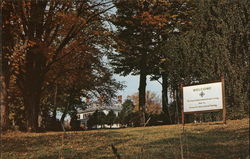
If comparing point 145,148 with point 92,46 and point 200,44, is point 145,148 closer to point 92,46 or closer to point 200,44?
→ point 200,44

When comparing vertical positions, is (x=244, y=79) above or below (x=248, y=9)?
below

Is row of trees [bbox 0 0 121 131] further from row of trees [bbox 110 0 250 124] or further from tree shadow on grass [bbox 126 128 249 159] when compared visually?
tree shadow on grass [bbox 126 128 249 159]

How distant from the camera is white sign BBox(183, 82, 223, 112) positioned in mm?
7855

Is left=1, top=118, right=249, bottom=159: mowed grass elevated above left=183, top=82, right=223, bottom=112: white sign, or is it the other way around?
left=183, top=82, right=223, bottom=112: white sign

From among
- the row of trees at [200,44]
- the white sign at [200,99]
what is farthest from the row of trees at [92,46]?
Answer: the white sign at [200,99]

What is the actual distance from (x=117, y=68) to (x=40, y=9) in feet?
53.1

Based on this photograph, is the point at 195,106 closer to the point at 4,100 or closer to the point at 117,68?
the point at 4,100

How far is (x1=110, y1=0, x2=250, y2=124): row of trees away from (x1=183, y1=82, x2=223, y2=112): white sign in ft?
13.0

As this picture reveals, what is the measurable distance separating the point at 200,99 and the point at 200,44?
15495 millimetres

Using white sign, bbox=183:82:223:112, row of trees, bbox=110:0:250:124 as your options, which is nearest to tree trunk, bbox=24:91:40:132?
row of trees, bbox=110:0:250:124

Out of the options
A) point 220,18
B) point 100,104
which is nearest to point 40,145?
point 220,18

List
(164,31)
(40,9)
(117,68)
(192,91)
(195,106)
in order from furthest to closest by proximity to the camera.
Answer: (117,68) → (164,31) → (40,9) → (192,91) → (195,106)

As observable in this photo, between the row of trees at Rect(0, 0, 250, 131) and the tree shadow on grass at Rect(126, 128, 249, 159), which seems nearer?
the tree shadow on grass at Rect(126, 128, 249, 159)

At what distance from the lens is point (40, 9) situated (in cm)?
2000
